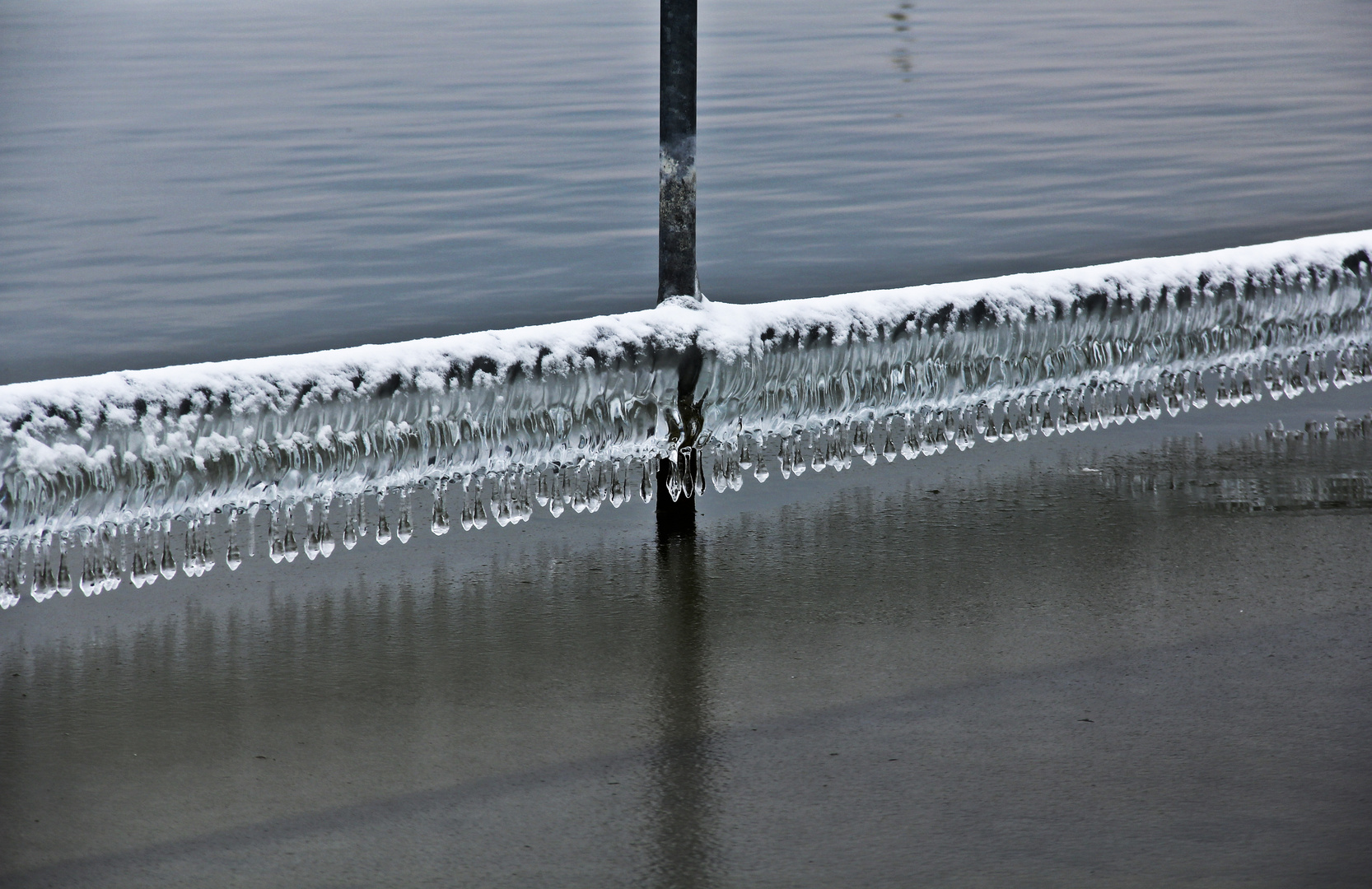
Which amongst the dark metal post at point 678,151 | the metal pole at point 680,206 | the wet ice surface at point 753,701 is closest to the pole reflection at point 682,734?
the wet ice surface at point 753,701

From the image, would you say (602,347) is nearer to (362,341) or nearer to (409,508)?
(409,508)

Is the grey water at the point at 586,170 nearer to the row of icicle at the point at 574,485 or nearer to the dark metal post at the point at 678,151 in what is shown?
the row of icicle at the point at 574,485

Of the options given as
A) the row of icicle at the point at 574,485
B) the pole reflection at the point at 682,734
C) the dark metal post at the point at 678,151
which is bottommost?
the pole reflection at the point at 682,734

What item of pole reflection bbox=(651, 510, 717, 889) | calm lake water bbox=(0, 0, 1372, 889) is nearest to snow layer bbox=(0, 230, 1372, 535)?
calm lake water bbox=(0, 0, 1372, 889)

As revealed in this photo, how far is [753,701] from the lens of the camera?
397 cm

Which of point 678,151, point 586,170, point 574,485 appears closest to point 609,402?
point 574,485

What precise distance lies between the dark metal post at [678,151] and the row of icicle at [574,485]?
1.77ft

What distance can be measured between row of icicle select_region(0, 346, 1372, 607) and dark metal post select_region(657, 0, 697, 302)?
21.3 inches

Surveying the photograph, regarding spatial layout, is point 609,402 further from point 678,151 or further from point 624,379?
point 678,151

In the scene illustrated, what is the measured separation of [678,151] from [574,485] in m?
1.13

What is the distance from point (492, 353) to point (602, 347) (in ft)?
1.13

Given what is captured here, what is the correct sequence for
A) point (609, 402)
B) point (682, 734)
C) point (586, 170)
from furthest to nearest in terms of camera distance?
point (586, 170) < point (609, 402) < point (682, 734)

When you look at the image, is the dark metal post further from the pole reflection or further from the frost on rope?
the pole reflection

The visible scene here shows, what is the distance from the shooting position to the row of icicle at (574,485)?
15.1ft
